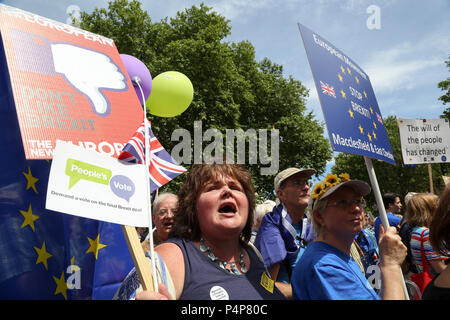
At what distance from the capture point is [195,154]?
43.0ft

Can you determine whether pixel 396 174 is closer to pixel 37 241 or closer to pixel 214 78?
pixel 214 78

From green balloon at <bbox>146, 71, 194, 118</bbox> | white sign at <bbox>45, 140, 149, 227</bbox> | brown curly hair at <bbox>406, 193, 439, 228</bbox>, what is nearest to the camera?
white sign at <bbox>45, 140, 149, 227</bbox>

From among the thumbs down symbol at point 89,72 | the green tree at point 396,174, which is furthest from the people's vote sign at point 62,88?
the green tree at point 396,174

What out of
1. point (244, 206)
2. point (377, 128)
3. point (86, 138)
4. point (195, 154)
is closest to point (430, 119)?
point (377, 128)

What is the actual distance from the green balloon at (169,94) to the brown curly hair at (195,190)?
3163 millimetres

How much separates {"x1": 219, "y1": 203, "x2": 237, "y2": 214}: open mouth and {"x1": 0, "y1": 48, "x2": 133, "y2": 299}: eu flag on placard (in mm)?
905

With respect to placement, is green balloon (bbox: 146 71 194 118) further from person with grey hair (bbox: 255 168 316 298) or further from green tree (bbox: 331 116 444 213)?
green tree (bbox: 331 116 444 213)

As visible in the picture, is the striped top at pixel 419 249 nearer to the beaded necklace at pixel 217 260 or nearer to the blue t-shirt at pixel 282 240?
the blue t-shirt at pixel 282 240

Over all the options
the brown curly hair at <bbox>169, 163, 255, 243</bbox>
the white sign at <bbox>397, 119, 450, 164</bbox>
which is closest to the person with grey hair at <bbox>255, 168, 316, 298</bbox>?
the brown curly hair at <bbox>169, 163, 255, 243</bbox>

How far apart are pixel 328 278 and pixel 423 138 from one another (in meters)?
4.23

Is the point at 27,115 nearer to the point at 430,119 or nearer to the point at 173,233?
the point at 173,233

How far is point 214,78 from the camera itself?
1487 cm

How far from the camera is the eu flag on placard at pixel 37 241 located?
1989mm

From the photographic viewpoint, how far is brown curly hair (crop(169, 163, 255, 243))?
5.89 feet
